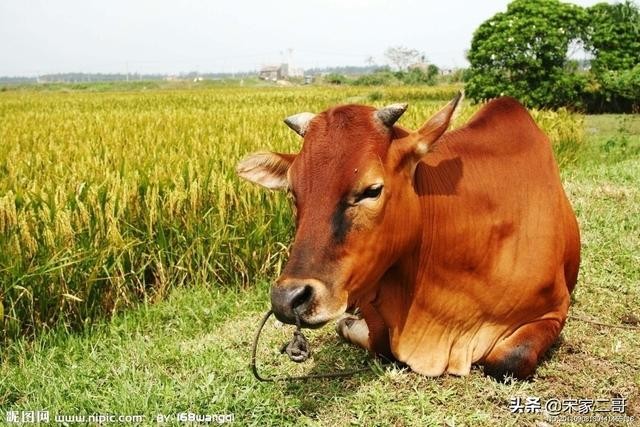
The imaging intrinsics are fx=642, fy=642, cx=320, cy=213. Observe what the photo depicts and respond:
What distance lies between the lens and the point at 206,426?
273 cm

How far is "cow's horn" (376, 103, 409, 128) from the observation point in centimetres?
254

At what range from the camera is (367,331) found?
10.8 feet

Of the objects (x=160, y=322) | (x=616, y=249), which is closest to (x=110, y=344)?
(x=160, y=322)

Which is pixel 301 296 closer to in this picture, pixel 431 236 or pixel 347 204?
pixel 347 204

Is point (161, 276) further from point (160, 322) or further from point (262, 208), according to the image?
point (262, 208)

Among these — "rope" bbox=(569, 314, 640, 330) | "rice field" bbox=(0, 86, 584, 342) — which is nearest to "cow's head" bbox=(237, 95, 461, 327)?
"rope" bbox=(569, 314, 640, 330)

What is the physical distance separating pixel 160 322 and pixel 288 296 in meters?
2.25

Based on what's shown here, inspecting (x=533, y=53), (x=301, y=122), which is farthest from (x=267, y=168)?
(x=533, y=53)

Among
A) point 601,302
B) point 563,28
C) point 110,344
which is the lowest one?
point 110,344

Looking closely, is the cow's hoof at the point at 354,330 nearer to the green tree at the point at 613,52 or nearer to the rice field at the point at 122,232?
the rice field at the point at 122,232

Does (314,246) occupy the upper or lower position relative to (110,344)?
upper

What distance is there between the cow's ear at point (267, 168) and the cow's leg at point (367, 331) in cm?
70

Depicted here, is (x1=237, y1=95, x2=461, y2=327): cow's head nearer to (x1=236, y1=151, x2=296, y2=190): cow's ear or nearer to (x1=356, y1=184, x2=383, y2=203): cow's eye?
(x1=356, y1=184, x2=383, y2=203): cow's eye

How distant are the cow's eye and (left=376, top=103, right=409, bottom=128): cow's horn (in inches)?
11.2
